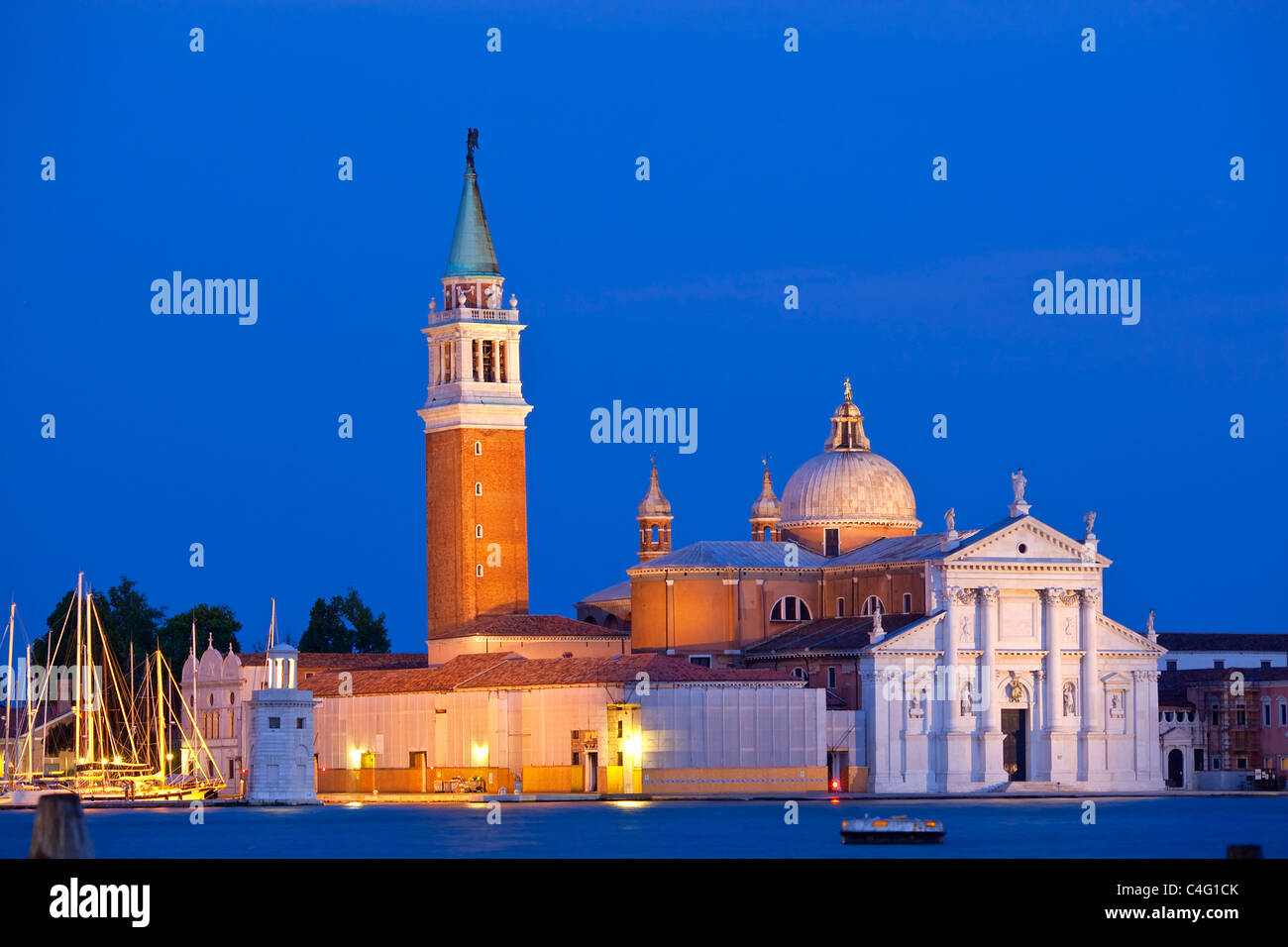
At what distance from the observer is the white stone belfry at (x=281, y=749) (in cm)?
7238

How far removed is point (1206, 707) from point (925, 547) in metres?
13.6

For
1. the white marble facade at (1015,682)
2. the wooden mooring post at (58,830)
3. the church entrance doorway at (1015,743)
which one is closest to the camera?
the wooden mooring post at (58,830)

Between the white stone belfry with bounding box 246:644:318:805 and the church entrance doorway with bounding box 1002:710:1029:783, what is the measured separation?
23.0 metres

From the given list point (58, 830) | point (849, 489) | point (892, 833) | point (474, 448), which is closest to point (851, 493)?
point (849, 489)

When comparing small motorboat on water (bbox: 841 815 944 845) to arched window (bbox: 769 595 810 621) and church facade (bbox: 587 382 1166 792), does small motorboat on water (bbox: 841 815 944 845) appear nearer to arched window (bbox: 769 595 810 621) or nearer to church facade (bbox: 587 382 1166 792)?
church facade (bbox: 587 382 1166 792)

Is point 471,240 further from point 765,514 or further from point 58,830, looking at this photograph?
point 58,830

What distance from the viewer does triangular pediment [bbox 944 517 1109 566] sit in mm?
79562

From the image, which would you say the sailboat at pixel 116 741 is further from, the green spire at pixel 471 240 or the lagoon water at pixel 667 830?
the green spire at pixel 471 240

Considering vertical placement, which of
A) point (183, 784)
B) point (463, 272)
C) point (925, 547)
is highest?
point (463, 272)

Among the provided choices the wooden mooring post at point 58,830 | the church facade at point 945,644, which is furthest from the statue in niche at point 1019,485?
the wooden mooring post at point 58,830

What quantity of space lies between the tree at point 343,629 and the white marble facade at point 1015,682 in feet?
127

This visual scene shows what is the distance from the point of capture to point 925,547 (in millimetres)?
83438
